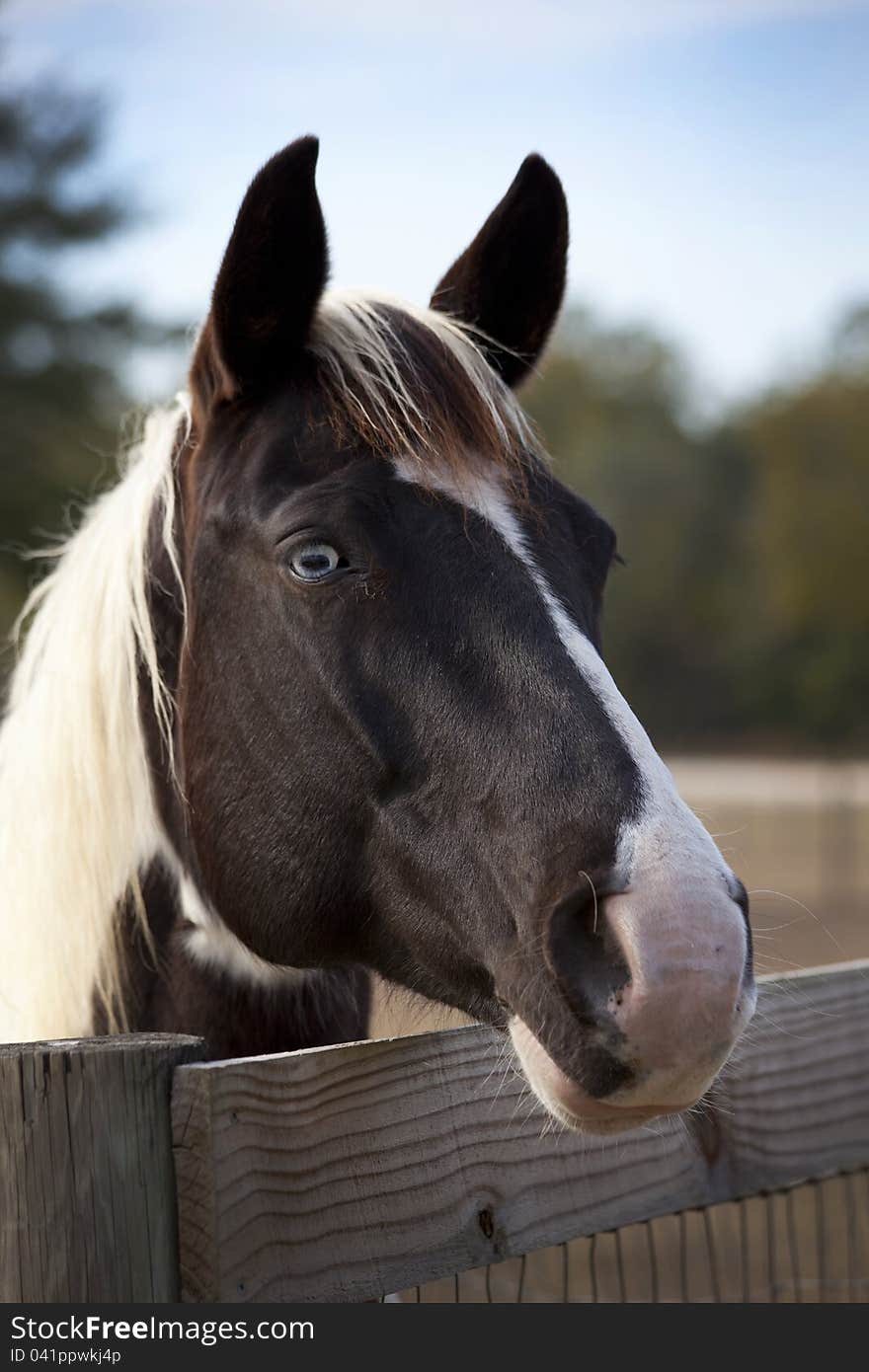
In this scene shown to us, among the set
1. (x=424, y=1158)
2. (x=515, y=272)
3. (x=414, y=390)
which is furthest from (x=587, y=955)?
(x=515, y=272)

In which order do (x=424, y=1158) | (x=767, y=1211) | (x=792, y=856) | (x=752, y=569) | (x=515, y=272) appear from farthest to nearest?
(x=752, y=569) < (x=792, y=856) < (x=515, y=272) < (x=767, y=1211) < (x=424, y=1158)

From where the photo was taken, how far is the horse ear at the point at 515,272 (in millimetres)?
2441

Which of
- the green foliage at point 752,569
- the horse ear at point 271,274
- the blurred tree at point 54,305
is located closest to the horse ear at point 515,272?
the horse ear at point 271,274

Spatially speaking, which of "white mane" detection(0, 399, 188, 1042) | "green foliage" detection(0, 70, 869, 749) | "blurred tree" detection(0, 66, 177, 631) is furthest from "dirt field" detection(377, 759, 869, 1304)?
"blurred tree" detection(0, 66, 177, 631)

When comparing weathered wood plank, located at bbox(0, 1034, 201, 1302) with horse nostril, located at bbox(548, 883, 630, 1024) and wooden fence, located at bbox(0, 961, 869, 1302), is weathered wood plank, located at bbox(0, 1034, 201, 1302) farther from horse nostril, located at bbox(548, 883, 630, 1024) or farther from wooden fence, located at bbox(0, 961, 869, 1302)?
horse nostril, located at bbox(548, 883, 630, 1024)

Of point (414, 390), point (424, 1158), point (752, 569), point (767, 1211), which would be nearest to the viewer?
point (424, 1158)

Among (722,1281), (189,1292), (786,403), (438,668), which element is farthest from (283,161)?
(786,403)

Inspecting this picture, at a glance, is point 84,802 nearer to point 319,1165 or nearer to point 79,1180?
point 319,1165

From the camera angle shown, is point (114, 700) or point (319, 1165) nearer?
point (319, 1165)

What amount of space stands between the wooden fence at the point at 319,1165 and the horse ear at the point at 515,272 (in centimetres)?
134

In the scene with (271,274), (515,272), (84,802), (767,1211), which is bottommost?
(767,1211)

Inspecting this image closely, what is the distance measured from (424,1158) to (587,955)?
0.36 m

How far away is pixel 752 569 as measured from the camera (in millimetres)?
42219

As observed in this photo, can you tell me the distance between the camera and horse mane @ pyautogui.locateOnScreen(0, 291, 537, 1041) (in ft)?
6.91
